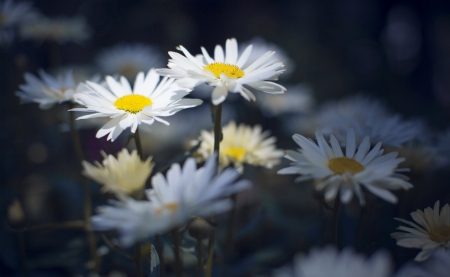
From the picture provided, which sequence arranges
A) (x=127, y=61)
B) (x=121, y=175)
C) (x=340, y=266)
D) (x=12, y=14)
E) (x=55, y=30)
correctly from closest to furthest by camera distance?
(x=340, y=266), (x=121, y=175), (x=12, y=14), (x=55, y=30), (x=127, y=61)

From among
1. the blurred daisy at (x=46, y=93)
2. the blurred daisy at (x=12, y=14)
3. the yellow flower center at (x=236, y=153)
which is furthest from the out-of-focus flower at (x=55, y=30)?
the yellow flower center at (x=236, y=153)

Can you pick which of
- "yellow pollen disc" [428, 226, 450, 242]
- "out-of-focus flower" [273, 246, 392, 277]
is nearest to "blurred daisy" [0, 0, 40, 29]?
"out-of-focus flower" [273, 246, 392, 277]

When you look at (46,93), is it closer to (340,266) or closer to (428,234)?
(340,266)

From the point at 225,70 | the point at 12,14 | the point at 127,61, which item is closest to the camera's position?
the point at 225,70

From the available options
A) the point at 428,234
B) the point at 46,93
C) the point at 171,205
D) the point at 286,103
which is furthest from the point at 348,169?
the point at 286,103

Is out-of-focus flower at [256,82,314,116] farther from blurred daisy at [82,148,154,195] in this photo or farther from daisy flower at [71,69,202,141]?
blurred daisy at [82,148,154,195]

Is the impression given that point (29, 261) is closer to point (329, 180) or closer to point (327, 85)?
point (329, 180)

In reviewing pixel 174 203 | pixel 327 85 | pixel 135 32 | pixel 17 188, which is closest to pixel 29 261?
pixel 17 188
